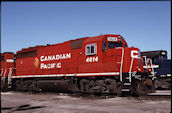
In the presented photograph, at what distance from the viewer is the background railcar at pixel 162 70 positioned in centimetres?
1900

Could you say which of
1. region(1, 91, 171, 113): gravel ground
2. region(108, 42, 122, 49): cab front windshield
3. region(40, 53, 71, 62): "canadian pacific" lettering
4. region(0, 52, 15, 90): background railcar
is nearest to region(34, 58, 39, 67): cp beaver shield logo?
region(40, 53, 71, 62): "canadian pacific" lettering

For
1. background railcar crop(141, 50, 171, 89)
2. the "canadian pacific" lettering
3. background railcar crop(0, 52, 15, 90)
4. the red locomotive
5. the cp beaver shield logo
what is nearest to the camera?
the red locomotive

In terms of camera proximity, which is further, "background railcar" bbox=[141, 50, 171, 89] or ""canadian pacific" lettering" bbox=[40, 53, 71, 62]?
"background railcar" bbox=[141, 50, 171, 89]

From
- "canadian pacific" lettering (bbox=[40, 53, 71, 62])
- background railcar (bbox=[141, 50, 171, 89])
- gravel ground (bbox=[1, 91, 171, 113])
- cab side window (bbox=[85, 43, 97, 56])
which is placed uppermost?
cab side window (bbox=[85, 43, 97, 56])

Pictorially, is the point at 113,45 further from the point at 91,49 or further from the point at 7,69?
the point at 7,69

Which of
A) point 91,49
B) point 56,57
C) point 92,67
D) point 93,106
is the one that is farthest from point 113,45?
point 93,106

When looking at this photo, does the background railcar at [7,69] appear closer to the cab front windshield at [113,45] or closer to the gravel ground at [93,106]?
the gravel ground at [93,106]

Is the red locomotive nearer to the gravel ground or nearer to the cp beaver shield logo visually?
the cp beaver shield logo

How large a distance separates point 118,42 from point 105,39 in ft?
3.50

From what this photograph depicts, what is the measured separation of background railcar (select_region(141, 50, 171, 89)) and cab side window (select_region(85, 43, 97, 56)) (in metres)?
7.69

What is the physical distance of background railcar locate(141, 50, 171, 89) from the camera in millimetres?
19000

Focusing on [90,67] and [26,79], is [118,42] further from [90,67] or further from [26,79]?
[26,79]

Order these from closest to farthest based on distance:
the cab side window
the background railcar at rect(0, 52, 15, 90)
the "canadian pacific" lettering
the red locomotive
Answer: the red locomotive, the cab side window, the "canadian pacific" lettering, the background railcar at rect(0, 52, 15, 90)

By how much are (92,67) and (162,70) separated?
347 inches
